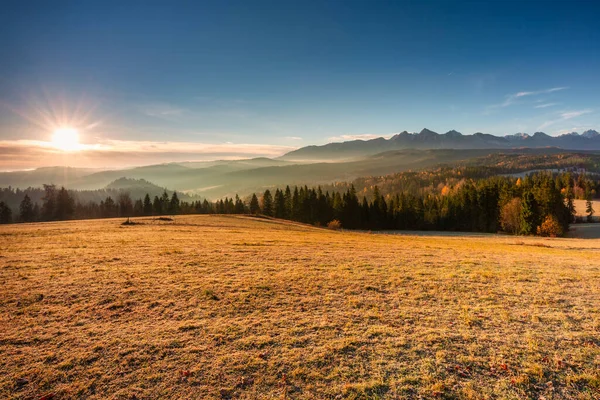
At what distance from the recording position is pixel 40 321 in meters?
9.56

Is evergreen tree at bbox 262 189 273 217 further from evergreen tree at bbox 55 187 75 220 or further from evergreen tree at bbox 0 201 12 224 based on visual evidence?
evergreen tree at bbox 0 201 12 224

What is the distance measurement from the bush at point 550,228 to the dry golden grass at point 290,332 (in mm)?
67996

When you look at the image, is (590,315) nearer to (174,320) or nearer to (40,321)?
(174,320)

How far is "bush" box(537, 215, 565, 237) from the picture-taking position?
67688 millimetres

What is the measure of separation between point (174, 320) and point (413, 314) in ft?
29.6

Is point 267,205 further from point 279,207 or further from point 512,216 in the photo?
point 512,216

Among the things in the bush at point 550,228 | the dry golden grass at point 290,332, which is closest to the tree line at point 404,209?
the bush at point 550,228

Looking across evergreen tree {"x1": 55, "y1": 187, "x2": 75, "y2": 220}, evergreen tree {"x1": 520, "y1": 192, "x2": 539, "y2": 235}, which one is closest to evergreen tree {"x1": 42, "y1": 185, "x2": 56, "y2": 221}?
evergreen tree {"x1": 55, "y1": 187, "x2": 75, "y2": 220}

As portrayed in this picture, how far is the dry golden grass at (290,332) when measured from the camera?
21.8ft

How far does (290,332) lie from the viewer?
29.5 feet

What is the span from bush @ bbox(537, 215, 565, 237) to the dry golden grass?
223 feet

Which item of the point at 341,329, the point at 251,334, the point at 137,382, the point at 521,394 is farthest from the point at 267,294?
the point at 521,394

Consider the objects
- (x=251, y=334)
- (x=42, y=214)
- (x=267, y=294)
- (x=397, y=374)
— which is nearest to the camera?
(x=397, y=374)

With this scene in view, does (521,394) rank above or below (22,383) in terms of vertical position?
below
